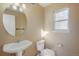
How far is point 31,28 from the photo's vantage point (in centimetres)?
159

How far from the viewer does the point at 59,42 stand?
1580 millimetres

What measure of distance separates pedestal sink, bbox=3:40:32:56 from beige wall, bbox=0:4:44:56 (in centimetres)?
4

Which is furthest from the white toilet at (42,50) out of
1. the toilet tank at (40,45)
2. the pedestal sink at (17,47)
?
the pedestal sink at (17,47)

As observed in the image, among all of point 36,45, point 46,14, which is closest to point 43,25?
point 46,14

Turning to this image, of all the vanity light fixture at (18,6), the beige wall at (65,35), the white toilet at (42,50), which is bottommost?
the white toilet at (42,50)

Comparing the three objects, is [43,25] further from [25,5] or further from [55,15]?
[25,5]

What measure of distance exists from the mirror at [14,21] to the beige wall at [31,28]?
0.04m

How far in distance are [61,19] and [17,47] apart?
57 centimetres

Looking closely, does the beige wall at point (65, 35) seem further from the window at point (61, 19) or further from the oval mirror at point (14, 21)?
the oval mirror at point (14, 21)

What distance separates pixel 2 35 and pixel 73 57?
81 centimetres

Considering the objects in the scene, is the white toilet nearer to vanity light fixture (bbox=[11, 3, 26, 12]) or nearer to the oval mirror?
the oval mirror

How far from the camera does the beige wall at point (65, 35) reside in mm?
1562

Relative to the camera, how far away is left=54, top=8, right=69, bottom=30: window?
5.15ft

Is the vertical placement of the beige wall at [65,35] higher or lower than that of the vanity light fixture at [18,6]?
lower
